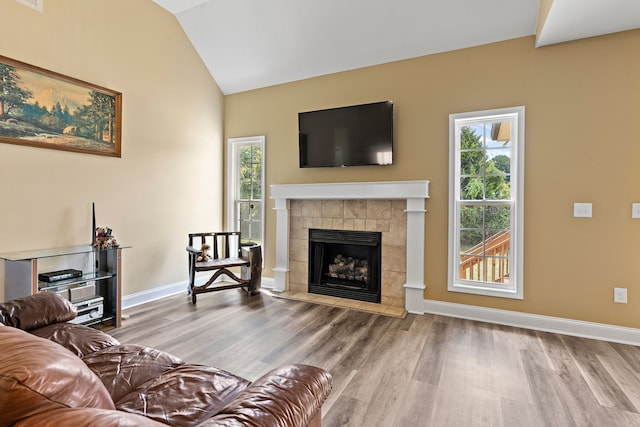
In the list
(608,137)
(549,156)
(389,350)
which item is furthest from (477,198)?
(389,350)

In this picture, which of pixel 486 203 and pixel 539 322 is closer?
pixel 539 322

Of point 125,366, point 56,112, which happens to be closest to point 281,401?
point 125,366

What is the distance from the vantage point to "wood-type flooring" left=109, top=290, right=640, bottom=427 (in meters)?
1.91

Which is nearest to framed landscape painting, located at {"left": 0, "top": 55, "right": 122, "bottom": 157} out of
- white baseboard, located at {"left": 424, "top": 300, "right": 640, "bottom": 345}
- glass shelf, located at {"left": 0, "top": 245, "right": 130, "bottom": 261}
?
glass shelf, located at {"left": 0, "top": 245, "right": 130, "bottom": 261}

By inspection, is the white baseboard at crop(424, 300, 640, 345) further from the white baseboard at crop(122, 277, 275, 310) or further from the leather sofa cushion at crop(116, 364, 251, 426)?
the leather sofa cushion at crop(116, 364, 251, 426)

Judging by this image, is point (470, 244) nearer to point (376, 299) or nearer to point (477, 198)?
point (477, 198)

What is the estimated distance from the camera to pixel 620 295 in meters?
2.90

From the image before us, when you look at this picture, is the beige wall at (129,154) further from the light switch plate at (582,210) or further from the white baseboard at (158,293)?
the light switch plate at (582,210)

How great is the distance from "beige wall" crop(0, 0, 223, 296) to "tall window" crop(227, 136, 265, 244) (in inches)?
8.6

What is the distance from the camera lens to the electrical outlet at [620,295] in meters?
2.89

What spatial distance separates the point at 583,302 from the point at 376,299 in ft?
6.44

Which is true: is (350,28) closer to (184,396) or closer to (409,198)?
(409,198)

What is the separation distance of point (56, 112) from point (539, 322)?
495cm

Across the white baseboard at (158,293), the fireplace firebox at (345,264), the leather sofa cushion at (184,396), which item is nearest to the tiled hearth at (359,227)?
the fireplace firebox at (345,264)
